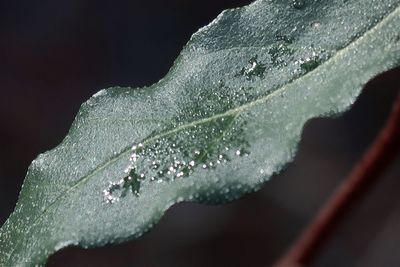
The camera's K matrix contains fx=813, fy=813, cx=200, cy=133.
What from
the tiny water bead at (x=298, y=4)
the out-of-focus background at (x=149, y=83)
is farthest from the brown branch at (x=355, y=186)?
the out-of-focus background at (x=149, y=83)

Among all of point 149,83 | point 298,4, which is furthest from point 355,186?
point 149,83

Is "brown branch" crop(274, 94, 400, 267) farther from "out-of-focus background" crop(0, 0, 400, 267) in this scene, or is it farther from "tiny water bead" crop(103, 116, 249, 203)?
"out-of-focus background" crop(0, 0, 400, 267)

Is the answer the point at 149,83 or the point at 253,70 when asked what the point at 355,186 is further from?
the point at 149,83

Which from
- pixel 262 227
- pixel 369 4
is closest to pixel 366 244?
pixel 262 227

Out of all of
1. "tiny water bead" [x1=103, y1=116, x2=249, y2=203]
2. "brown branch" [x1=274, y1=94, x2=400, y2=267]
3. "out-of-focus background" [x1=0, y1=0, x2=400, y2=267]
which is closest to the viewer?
"tiny water bead" [x1=103, y1=116, x2=249, y2=203]

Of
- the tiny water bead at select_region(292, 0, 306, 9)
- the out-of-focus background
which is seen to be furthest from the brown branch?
the out-of-focus background

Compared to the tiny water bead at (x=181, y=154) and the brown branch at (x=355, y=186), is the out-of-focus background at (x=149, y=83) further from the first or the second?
the tiny water bead at (x=181, y=154)
